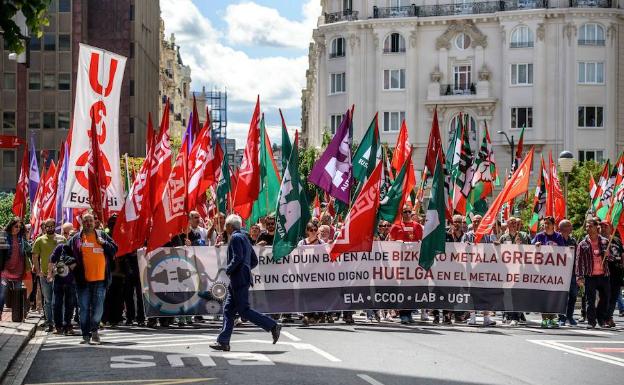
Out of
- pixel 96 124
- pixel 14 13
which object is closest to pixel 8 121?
pixel 96 124

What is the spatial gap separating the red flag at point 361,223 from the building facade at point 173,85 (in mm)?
80545

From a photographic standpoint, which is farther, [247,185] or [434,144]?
[434,144]

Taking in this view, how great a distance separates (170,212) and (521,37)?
182ft

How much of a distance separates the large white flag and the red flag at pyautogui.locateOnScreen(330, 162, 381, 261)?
3528 mm

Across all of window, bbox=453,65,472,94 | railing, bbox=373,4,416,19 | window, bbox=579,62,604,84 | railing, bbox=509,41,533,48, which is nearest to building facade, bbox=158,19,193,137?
railing, bbox=373,4,416,19

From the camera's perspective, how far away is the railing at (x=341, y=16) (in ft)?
252

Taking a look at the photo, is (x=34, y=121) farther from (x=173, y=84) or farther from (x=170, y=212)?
(x=170, y=212)

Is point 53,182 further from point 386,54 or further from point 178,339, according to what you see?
point 386,54

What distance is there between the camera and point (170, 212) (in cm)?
2052

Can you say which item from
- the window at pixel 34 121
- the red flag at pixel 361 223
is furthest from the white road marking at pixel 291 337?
the window at pixel 34 121

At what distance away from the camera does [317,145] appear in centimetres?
8112

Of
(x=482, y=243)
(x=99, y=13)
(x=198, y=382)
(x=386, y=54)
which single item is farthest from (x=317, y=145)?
(x=198, y=382)

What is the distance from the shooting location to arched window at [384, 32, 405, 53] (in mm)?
75562

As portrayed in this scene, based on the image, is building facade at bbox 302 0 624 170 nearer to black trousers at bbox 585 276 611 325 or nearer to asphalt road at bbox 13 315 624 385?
black trousers at bbox 585 276 611 325
